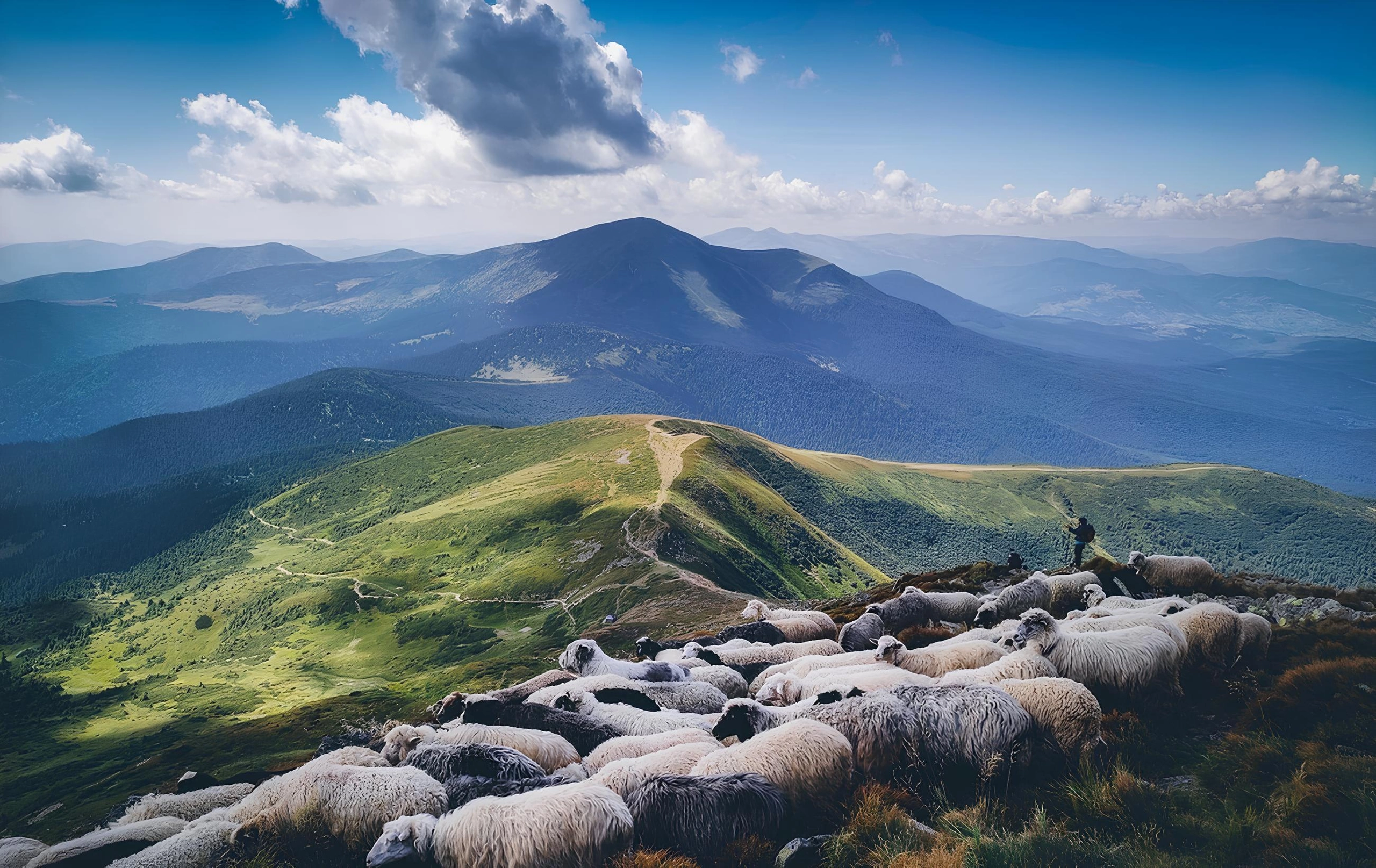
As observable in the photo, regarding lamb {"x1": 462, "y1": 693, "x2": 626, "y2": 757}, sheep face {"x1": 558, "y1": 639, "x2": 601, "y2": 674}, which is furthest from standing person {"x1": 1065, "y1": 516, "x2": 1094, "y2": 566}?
lamb {"x1": 462, "y1": 693, "x2": 626, "y2": 757}

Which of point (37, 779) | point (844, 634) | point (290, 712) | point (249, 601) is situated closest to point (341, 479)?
point (249, 601)

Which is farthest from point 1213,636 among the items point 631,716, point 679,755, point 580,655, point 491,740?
point 580,655

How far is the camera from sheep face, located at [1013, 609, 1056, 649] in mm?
15328

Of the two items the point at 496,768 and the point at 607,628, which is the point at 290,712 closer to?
the point at 607,628

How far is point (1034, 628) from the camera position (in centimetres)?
1547

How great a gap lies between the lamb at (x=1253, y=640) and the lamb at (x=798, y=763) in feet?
35.5

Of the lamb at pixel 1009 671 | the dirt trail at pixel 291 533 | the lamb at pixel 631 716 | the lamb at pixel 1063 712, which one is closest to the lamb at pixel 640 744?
the lamb at pixel 631 716

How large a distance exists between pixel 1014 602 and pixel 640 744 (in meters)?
16.5

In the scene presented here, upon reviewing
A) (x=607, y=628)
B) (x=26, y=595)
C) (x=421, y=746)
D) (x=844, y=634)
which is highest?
(x=421, y=746)

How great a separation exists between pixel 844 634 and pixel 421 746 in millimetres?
15691

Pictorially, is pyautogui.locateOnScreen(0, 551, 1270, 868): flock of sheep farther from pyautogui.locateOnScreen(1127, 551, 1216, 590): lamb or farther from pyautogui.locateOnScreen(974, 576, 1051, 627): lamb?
pyautogui.locateOnScreen(1127, 551, 1216, 590): lamb

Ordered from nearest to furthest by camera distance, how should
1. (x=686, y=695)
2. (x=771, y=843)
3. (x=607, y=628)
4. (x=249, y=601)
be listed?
(x=771, y=843), (x=686, y=695), (x=607, y=628), (x=249, y=601)

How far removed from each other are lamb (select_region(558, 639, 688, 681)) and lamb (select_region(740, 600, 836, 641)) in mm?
9702

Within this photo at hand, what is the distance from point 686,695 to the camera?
60.7 feet
